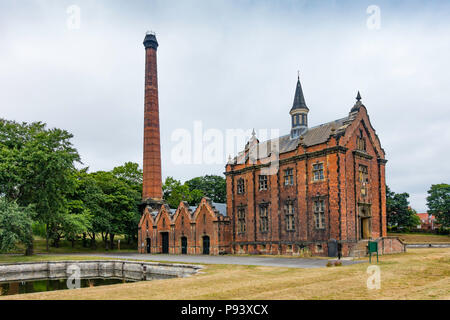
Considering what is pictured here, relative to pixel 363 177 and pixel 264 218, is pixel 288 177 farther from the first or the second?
pixel 363 177

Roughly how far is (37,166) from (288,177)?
25070mm

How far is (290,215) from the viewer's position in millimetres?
36250

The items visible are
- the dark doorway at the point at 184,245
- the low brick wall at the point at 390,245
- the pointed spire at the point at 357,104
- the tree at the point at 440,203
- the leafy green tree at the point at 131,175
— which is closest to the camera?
the low brick wall at the point at 390,245

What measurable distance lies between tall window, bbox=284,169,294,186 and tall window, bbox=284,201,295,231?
1777 millimetres

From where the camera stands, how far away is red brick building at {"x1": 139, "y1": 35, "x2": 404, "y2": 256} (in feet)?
107

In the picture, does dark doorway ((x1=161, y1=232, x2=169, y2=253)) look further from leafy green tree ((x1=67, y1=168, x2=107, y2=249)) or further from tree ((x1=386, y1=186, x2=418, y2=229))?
tree ((x1=386, y1=186, x2=418, y2=229))

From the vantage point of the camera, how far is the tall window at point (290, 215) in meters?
36.0

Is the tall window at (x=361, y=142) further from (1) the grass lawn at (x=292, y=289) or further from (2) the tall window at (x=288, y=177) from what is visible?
(1) the grass lawn at (x=292, y=289)

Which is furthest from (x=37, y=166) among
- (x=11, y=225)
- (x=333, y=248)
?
(x=333, y=248)

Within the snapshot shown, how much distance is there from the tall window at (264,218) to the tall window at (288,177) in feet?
11.3

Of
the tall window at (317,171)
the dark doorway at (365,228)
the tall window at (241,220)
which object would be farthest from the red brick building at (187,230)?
the dark doorway at (365,228)

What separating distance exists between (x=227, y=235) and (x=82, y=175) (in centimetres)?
3075

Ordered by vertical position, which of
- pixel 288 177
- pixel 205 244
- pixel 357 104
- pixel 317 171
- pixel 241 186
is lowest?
pixel 205 244
